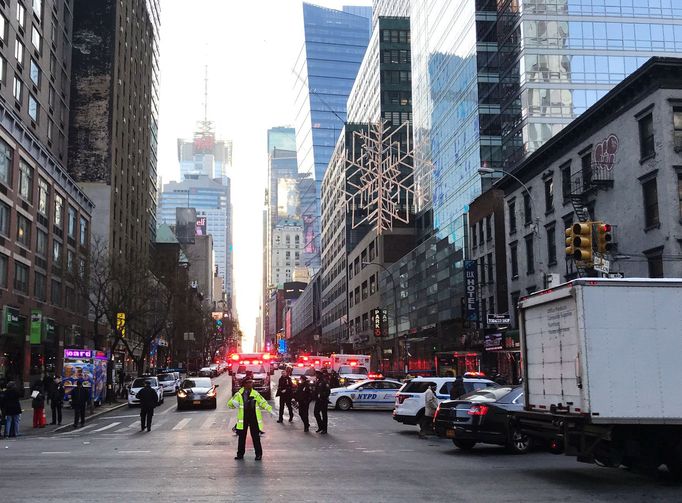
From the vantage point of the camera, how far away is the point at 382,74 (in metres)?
114

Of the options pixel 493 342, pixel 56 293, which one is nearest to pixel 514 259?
pixel 493 342

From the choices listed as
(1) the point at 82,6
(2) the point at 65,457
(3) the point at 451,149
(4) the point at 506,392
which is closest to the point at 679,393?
(4) the point at 506,392

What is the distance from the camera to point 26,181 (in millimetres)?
48406

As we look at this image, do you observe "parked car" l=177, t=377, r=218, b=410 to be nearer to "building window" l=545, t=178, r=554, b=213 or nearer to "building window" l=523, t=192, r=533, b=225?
"building window" l=545, t=178, r=554, b=213

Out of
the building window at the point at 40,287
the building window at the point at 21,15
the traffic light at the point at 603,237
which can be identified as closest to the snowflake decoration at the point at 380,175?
the building window at the point at 40,287

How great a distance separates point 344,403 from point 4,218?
82.6 ft

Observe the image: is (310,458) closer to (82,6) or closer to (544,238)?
(544,238)

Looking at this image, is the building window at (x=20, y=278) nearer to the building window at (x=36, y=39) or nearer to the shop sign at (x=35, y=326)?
the shop sign at (x=35, y=326)

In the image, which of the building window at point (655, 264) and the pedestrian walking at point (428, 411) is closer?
the pedestrian walking at point (428, 411)

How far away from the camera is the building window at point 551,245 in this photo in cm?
4105

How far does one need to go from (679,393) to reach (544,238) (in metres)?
31.4

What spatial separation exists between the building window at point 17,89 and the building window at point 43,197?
6.22 meters

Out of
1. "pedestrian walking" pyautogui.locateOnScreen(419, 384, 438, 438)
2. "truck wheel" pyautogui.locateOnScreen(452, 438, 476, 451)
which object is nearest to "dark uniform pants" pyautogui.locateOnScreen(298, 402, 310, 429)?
"pedestrian walking" pyautogui.locateOnScreen(419, 384, 438, 438)

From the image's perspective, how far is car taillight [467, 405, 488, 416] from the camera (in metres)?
16.4
